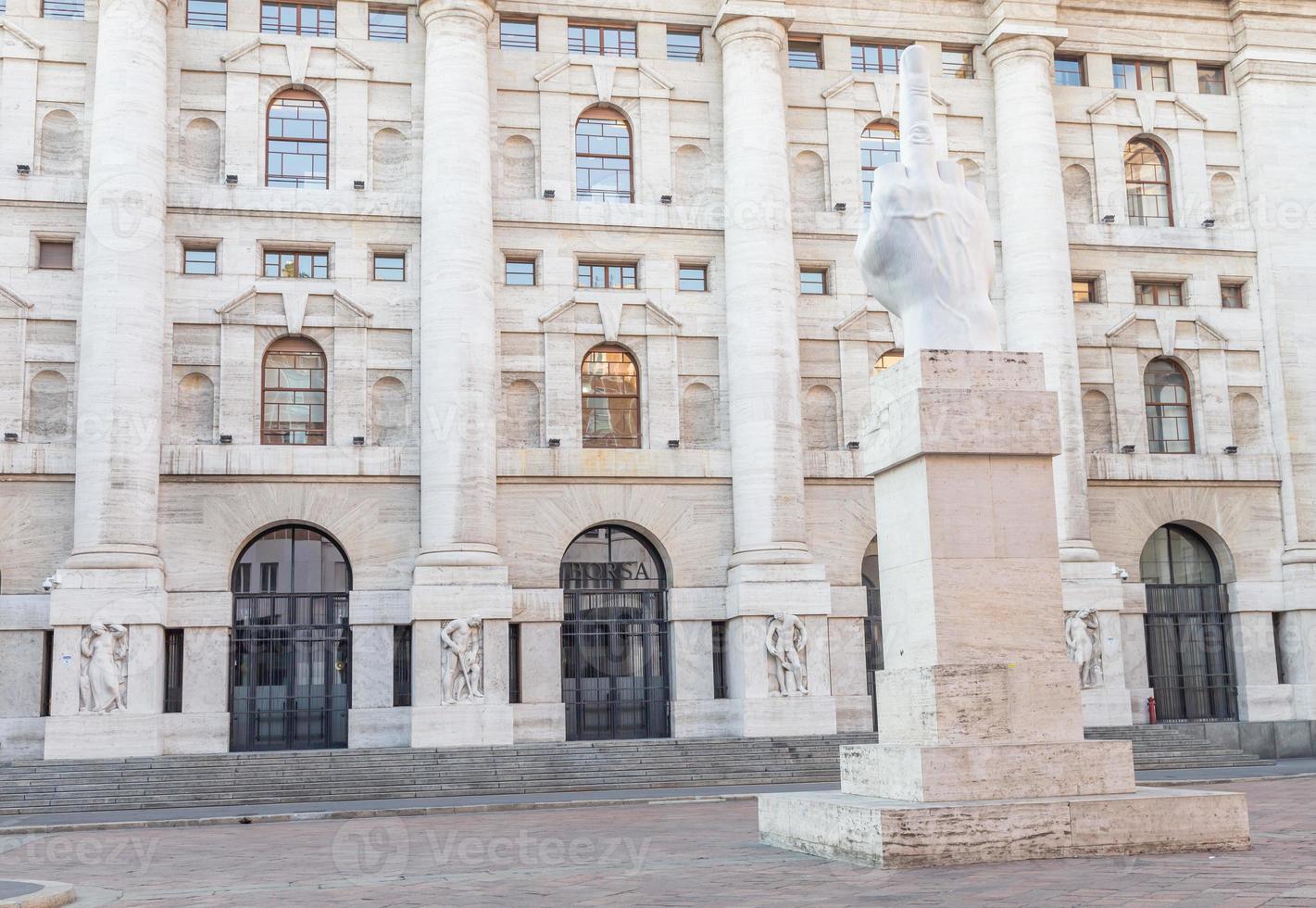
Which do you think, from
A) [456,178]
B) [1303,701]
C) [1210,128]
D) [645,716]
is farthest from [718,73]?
[1303,701]

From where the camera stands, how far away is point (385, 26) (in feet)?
121

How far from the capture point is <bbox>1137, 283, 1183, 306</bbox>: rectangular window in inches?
1570

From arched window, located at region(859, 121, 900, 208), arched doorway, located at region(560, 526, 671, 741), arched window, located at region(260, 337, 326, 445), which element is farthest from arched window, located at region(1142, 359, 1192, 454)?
arched window, located at region(260, 337, 326, 445)

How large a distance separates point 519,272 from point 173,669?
12701 mm

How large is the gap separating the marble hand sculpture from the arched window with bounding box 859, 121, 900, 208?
75.3 ft

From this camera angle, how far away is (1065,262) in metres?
38.1

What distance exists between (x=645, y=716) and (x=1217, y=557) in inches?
636

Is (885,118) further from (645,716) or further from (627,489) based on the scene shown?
(645,716)

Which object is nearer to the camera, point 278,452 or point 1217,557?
point 278,452

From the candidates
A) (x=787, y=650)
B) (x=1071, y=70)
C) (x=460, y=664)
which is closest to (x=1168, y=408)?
(x=1071, y=70)

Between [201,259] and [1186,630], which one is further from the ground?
[201,259]

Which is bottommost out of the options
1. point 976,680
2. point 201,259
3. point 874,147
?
point 976,680

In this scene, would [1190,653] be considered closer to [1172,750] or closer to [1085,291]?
[1172,750]

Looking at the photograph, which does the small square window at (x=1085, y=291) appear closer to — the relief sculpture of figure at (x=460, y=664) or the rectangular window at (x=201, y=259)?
the relief sculpture of figure at (x=460, y=664)
